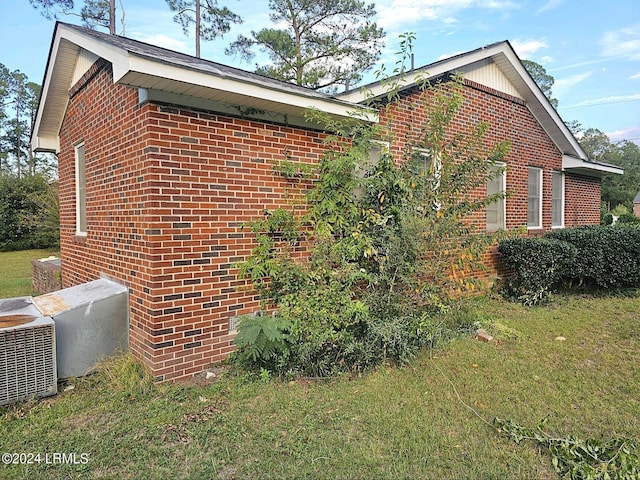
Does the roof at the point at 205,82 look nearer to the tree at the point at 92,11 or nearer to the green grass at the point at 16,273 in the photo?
the green grass at the point at 16,273

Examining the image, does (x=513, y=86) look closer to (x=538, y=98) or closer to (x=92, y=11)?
(x=538, y=98)

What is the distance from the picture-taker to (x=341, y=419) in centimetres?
310

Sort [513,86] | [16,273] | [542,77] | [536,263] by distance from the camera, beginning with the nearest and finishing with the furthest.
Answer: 1. [536,263]
2. [513,86]
3. [16,273]
4. [542,77]

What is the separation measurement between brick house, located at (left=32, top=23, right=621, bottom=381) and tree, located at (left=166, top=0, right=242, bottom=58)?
15365 mm

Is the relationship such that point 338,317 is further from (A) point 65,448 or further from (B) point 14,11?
(B) point 14,11

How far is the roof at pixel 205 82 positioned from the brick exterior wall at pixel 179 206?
0.20 metres

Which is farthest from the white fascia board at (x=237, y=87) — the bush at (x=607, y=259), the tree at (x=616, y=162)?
the tree at (x=616, y=162)

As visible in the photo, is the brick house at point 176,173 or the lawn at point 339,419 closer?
the lawn at point 339,419

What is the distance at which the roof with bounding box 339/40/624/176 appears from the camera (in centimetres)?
612

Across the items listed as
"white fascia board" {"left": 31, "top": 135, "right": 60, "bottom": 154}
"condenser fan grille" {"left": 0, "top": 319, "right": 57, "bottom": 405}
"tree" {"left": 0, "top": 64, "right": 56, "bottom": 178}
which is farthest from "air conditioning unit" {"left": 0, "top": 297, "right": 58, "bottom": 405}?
"tree" {"left": 0, "top": 64, "right": 56, "bottom": 178}

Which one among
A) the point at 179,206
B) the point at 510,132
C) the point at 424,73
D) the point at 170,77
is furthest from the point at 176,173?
the point at 510,132

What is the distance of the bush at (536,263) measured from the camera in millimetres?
6938

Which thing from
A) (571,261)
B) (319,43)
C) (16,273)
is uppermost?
(319,43)

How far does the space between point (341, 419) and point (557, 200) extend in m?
9.55
